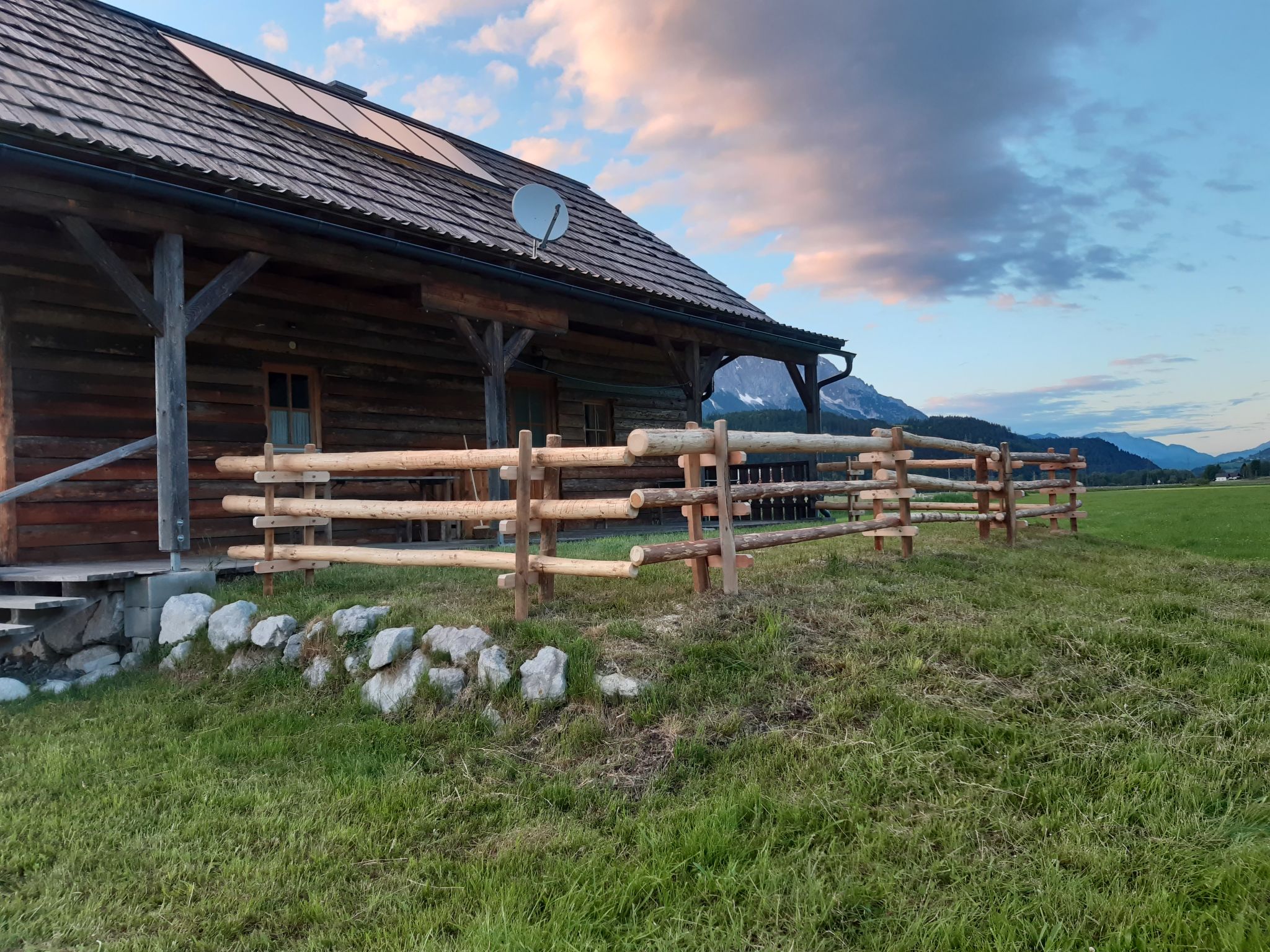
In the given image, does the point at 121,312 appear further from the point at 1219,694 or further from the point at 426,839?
the point at 1219,694

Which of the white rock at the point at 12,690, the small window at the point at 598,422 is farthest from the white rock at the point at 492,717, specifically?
the small window at the point at 598,422

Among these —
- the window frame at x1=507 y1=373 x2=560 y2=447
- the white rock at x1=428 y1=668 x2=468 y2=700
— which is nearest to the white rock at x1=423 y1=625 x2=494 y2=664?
the white rock at x1=428 y1=668 x2=468 y2=700

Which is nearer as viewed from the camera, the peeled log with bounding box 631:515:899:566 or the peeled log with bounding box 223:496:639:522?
the peeled log with bounding box 631:515:899:566

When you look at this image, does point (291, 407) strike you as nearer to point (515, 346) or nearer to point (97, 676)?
→ point (515, 346)

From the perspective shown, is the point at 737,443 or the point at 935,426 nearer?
the point at 737,443

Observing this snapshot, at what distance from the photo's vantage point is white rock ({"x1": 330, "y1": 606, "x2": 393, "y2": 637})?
5449 mm

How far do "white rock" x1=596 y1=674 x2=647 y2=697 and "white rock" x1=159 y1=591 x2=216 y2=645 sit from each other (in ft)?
11.2

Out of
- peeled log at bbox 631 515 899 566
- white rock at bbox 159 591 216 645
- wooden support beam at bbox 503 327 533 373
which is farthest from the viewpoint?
wooden support beam at bbox 503 327 533 373

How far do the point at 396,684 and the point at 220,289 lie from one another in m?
3.98

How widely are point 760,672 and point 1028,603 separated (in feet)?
8.14

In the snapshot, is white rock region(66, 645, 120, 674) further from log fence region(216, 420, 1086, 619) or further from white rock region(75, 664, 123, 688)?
log fence region(216, 420, 1086, 619)

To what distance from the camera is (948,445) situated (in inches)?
351

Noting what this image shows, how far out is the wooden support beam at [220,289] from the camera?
676cm

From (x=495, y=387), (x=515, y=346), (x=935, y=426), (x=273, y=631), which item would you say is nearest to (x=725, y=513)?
(x=273, y=631)
